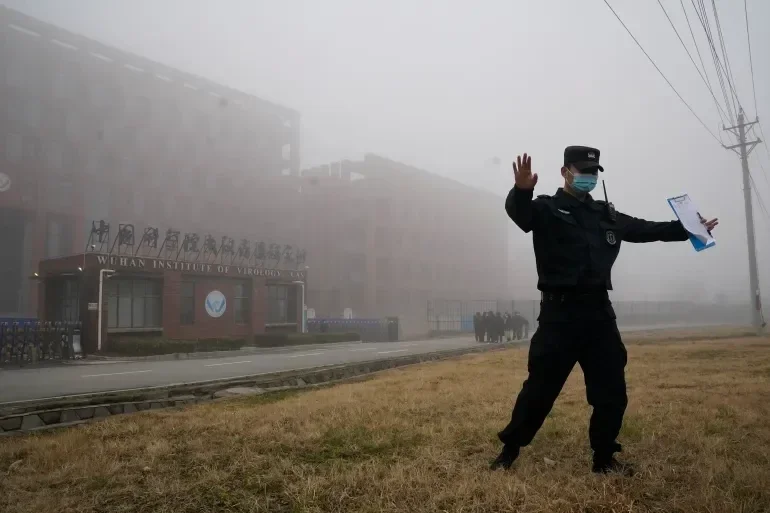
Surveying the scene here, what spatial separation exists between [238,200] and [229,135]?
247 inches

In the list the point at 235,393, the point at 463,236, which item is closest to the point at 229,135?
the point at 463,236

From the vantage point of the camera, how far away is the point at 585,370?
11.7 feet

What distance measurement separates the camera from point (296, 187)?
198 feet

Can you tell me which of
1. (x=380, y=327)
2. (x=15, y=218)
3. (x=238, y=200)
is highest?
(x=238, y=200)

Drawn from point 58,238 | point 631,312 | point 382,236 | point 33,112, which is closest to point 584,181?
point 58,238

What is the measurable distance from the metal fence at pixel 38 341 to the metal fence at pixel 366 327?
1719 cm

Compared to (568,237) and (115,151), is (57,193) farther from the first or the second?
(568,237)

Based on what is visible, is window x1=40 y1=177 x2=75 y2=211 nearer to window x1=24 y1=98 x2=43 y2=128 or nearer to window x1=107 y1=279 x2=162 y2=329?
window x1=24 y1=98 x2=43 y2=128

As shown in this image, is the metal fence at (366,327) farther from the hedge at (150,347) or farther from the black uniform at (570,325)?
the black uniform at (570,325)

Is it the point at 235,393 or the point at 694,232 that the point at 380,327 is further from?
the point at 694,232

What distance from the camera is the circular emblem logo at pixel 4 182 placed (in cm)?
4016

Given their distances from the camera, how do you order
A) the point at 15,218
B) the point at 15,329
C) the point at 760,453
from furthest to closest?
the point at 15,218 < the point at 15,329 < the point at 760,453

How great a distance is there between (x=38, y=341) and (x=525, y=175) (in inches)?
812

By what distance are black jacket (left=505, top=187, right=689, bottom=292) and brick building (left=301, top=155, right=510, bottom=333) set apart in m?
51.4
